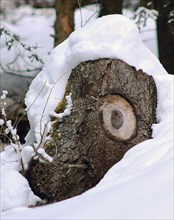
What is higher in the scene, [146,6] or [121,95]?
[121,95]

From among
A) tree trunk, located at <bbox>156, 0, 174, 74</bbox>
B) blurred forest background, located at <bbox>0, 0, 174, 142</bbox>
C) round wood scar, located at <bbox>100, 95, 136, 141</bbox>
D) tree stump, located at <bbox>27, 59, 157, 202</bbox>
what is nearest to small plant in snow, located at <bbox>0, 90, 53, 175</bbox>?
tree stump, located at <bbox>27, 59, 157, 202</bbox>

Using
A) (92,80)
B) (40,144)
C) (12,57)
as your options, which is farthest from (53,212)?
(12,57)

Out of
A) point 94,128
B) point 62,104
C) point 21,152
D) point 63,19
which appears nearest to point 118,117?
point 94,128

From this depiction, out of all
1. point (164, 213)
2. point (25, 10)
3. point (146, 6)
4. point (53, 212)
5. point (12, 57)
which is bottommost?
point (25, 10)

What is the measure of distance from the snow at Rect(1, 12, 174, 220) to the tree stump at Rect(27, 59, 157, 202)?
4.1 inches

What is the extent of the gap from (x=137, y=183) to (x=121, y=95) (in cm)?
126

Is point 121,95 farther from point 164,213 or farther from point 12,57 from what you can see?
point 12,57

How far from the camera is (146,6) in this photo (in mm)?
7367

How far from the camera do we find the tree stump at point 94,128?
4.63 m

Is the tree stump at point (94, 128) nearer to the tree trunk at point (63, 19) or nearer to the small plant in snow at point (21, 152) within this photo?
the small plant in snow at point (21, 152)

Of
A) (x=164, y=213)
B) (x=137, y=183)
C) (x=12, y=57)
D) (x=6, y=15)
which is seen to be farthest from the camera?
(x=6, y=15)

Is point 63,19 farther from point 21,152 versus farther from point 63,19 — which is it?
point 21,152

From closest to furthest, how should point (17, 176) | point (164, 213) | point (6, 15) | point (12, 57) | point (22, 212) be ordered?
point (164, 213) → point (22, 212) → point (17, 176) → point (12, 57) → point (6, 15)

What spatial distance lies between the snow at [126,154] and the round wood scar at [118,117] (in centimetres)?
17
